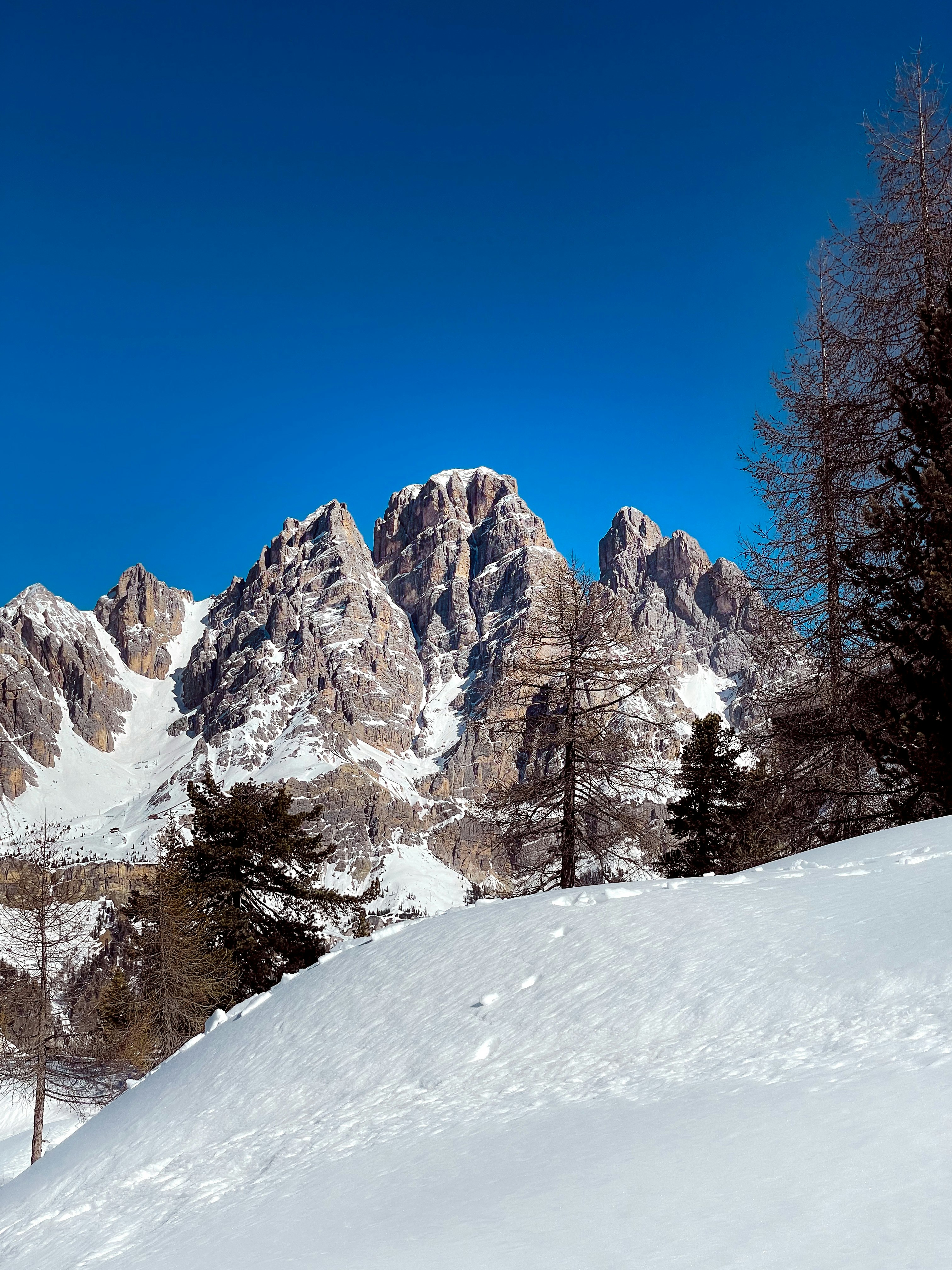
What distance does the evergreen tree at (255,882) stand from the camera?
2077 centimetres

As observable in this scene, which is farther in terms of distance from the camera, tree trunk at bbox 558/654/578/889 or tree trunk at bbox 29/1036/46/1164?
tree trunk at bbox 29/1036/46/1164

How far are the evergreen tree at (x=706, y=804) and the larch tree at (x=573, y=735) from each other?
5.02 m

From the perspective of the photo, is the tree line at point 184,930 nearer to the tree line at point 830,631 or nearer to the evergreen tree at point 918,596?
the tree line at point 830,631

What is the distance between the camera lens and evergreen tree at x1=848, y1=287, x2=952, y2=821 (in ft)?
27.0

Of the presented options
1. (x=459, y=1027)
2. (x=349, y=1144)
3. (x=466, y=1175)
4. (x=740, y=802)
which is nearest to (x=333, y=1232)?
(x=466, y=1175)

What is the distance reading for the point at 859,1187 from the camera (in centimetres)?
202

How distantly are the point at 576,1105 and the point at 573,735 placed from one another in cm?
1234

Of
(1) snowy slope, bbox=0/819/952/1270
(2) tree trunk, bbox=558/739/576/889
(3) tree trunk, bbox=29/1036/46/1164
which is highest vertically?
(2) tree trunk, bbox=558/739/576/889

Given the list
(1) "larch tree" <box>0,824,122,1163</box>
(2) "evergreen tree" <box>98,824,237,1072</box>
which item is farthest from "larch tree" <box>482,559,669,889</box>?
(1) "larch tree" <box>0,824,122,1163</box>

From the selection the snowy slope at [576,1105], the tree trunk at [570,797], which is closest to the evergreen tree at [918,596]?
the snowy slope at [576,1105]

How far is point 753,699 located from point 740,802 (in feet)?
28.0

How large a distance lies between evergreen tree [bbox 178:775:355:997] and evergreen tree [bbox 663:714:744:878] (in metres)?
9.20

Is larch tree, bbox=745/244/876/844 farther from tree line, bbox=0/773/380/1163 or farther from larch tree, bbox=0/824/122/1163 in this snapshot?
larch tree, bbox=0/824/122/1163

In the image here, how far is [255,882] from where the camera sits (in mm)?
21469
